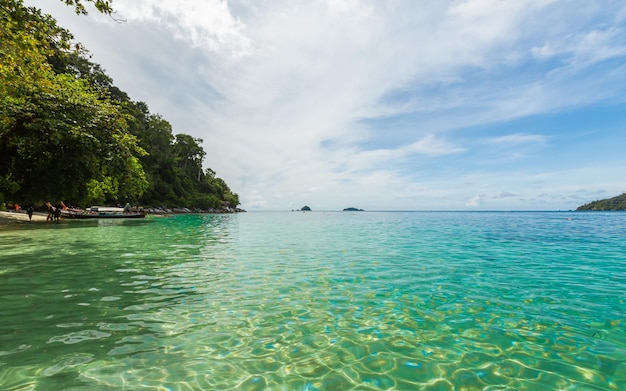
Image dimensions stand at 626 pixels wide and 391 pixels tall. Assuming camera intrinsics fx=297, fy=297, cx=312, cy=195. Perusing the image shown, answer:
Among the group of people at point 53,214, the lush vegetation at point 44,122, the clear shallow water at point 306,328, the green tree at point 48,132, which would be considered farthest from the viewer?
the group of people at point 53,214

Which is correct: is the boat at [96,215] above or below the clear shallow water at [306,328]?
above

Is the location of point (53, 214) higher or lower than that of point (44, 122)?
lower

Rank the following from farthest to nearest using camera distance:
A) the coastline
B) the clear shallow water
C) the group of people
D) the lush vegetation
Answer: the group of people → the coastline → the lush vegetation → the clear shallow water

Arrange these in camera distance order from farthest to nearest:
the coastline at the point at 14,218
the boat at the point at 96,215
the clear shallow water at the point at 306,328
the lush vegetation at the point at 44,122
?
1. the boat at the point at 96,215
2. the coastline at the point at 14,218
3. the lush vegetation at the point at 44,122
4. the clear shallow water at the point at 306,328

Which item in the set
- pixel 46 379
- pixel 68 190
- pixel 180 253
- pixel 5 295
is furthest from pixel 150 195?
pixel 46 379

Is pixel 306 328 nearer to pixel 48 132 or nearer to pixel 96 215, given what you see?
pixel 48 132

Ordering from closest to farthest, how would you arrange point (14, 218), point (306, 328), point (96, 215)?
point (306, 328), point (14, 218), point (96, 215)

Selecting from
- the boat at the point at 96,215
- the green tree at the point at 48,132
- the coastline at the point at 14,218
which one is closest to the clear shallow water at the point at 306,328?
the green tree at the point at 48,132

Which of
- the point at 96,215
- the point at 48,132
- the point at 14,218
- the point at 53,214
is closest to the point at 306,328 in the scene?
the point at 48,132

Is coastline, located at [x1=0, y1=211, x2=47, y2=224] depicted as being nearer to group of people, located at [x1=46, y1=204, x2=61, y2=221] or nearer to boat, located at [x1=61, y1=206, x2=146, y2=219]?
group of people, located at [x1=46, y1=204, x2=61, y2=221]

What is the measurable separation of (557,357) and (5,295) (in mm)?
13381

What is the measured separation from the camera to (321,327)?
6.64m

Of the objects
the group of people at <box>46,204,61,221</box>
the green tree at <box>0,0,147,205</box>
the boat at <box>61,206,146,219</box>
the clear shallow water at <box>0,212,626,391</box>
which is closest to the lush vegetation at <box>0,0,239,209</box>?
the green tree at <box>0,0,147,205</box>

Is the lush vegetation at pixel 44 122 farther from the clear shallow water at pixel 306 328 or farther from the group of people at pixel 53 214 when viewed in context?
the group of people at pixel 53 214
